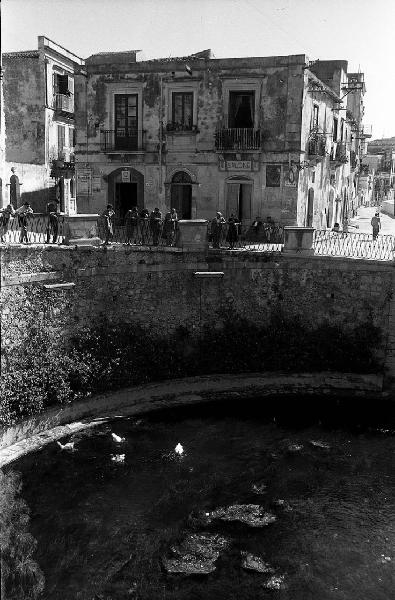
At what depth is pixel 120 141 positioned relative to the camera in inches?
1037

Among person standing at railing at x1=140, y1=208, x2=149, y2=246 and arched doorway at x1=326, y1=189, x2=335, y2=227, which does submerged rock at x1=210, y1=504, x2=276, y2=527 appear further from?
arched doorway at x1=326, y1=189, x2=335, y2=227

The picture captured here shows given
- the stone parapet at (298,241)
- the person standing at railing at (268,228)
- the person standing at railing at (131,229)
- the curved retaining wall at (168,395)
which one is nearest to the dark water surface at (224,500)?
the curved retaining wall at (168,395)

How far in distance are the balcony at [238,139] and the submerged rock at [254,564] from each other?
54.5ft

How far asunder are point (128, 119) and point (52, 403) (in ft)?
44.7

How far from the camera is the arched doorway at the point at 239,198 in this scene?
1008 inches

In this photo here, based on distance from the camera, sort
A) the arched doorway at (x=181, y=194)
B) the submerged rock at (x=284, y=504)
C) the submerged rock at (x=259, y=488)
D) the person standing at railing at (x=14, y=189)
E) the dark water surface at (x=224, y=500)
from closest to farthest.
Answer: the dark water surface at (x=224, y=500)
the submerged rock at (x=284, y=504)
the submerged rock at (x=259, y=488)
the arched doorway at (x=181, y=194)
the person standing at railing at (x=14, y=189)

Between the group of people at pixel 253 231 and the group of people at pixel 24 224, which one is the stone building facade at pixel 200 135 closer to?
the group of people at pixel 253 231

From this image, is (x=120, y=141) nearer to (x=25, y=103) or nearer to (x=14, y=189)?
(x=14, y=189)

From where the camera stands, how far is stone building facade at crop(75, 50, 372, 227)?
24516 millimetres

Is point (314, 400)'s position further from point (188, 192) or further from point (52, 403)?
point (188, 192)

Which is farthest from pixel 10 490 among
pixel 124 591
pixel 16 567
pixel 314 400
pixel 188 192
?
pixel 188 192

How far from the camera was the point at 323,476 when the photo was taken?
16.3 m

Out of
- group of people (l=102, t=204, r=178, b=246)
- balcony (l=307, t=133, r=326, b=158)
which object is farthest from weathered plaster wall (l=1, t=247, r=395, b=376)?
balcony (l=307, t=133, r=326, b=158)

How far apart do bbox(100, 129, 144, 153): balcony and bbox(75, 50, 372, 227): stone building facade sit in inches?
1.7
